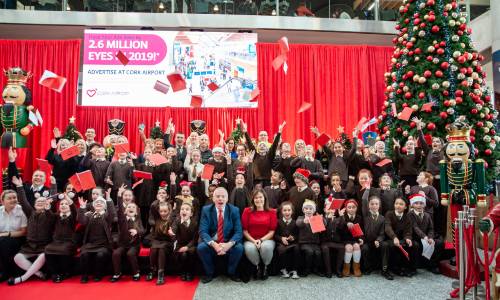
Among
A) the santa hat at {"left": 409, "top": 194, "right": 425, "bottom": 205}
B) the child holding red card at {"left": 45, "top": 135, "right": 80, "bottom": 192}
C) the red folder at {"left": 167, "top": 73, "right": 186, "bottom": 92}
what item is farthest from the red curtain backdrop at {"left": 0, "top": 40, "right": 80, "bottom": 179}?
the santa hat at {"left": 409, "top": 194, "right": 425, "bottom": 205}

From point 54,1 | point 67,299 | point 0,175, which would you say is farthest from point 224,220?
point 54,1

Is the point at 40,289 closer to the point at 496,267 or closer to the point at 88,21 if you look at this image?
the point at 496,267

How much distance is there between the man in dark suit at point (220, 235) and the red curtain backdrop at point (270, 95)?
4.71 metres

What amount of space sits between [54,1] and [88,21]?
1039 mm

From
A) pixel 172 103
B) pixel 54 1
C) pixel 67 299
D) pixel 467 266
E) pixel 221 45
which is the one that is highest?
pixel 54 1

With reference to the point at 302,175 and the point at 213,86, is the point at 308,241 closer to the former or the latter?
the point at 302,175

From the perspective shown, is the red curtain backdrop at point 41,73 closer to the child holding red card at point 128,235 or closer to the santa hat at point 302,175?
the child holding red card at point 128,235

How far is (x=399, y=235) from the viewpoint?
4.95m

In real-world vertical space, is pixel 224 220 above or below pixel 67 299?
above

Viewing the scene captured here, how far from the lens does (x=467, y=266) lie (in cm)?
321

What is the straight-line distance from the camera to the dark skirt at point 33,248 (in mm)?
4672

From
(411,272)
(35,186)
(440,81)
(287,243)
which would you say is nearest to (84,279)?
(35,186)

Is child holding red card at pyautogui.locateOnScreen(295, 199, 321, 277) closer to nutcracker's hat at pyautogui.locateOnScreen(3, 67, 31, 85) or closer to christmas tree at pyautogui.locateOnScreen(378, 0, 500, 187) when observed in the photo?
christmas tree at pyautogui.locateOnScreen(378, 0, 500, 187)

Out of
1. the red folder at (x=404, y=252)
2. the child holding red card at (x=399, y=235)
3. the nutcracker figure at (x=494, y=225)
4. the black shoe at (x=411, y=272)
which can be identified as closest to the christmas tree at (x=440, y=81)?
the child holding red card at (x=399, y=235)
